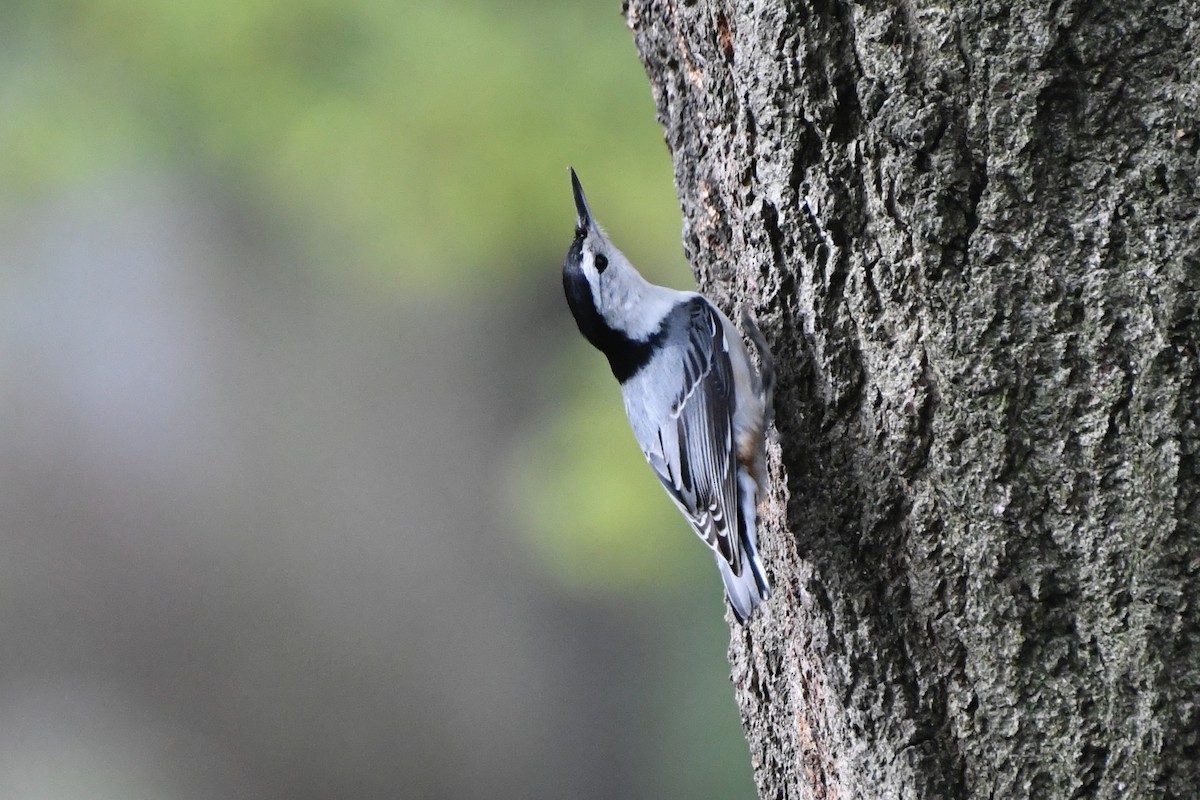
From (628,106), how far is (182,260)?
155cm

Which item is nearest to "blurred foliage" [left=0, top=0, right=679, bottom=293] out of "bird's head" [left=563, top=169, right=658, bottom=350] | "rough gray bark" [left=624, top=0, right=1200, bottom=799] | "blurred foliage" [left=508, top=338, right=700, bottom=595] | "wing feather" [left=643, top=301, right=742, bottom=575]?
"blurred foliage" [left=508, top=338, right=700, bottom=595]

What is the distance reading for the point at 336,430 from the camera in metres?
3.61

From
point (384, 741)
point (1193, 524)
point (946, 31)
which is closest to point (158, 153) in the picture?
point (384, 741)

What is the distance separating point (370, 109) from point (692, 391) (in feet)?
5.17

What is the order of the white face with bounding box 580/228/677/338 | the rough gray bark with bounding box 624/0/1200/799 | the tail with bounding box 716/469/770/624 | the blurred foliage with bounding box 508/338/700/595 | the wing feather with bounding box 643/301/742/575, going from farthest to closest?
the blurred foliage with bounding box 508/338/700/595 → the white face with bounding box 580/228/677/338 → the wing feather with bounding box 643/301/742/575 → the tail with bounding box 716/469/770/624 → the rough gray bark with bounding box 624/0/1200/799

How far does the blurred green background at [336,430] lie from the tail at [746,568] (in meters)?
1.37

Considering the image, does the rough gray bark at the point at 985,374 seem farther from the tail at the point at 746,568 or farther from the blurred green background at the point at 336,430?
the blurred green background at the point at 336,430

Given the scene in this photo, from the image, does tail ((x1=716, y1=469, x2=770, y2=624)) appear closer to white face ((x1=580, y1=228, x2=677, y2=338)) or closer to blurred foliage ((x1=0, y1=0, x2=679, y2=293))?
white face ((x1=580, y1=228, x2=677, y2=338))

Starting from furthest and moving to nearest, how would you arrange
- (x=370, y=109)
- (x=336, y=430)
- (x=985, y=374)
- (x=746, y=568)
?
(x=336, y=430), (x=370, y=109), (x=746, y=568), (x=985, y=374)

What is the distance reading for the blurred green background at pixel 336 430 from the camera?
2.82 m

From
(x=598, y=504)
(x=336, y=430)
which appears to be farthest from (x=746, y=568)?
(x=336, y=430)

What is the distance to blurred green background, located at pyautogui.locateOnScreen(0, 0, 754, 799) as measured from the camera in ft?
9.25

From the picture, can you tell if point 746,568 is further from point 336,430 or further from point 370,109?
point 336,430

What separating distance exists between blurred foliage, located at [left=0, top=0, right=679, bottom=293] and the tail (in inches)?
61.9
